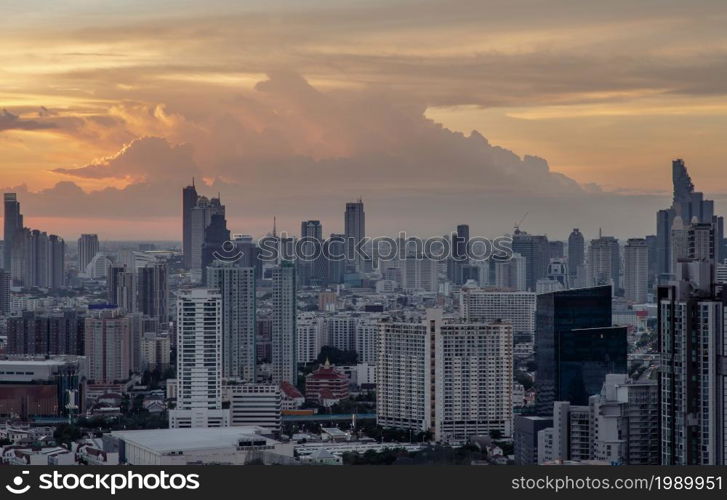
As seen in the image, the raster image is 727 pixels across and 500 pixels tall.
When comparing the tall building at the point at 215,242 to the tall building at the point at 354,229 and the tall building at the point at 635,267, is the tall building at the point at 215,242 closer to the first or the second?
the tall building at the point at 354,229

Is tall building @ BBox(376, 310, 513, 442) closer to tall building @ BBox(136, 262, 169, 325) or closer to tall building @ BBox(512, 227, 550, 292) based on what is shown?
tall building @ BBox(512, 227, 550, 292)

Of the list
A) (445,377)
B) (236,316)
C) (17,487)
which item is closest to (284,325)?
(236,316)

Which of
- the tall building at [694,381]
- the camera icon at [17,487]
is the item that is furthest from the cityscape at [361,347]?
the camera icon at [17,487]

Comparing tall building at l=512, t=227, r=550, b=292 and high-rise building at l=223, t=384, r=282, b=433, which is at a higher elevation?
tall building at l=512, t=227, r=550, b=292

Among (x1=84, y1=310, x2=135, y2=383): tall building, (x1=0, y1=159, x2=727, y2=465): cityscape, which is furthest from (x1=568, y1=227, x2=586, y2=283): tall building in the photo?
(x1=84, y1=310, x2=135, y2=383): tall building

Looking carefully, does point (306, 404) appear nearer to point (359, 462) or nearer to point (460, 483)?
point (359, 462)

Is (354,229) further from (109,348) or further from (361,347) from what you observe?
(109,348)

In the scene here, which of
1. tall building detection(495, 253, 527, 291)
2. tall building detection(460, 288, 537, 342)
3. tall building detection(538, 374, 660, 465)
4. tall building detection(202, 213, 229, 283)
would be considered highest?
tall building detection(202, 213, 229, 283)
